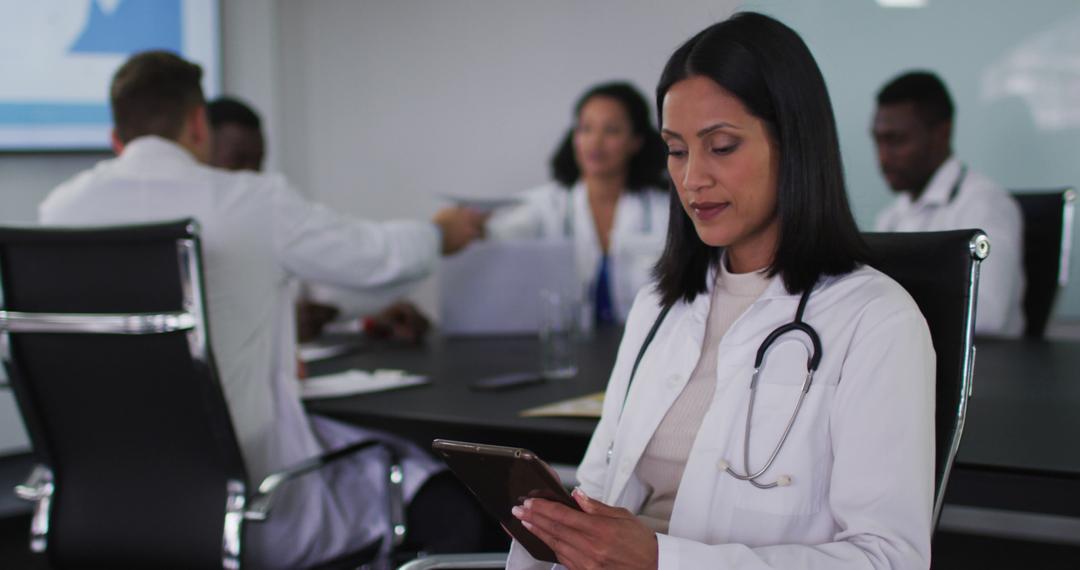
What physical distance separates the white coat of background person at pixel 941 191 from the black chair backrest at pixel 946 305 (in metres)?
1.55

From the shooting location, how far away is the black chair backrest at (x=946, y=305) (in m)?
1.19

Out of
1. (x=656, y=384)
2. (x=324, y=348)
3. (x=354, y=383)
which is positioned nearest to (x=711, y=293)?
(x=656, y=384)

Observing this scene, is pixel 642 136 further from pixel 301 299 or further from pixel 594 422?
pixel 594 422

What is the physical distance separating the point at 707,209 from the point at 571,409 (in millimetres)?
586

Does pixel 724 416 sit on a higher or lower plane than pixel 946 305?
lower

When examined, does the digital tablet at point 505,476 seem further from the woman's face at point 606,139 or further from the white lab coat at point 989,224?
the woman's face at point 606,139

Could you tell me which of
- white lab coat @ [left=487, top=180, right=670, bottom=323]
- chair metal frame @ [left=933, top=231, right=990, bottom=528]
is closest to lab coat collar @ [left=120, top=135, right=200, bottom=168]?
white lab coat @ [left=487, top=180, right=670, bottom=323]

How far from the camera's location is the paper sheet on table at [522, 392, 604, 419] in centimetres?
173

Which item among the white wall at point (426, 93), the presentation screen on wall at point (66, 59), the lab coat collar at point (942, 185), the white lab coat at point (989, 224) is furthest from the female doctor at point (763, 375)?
the white wall at point (426, 93)

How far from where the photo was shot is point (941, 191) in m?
3.09

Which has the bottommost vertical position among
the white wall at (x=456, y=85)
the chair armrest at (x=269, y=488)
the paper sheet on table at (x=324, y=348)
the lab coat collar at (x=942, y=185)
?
the chair armrest at (x=269, y=488)

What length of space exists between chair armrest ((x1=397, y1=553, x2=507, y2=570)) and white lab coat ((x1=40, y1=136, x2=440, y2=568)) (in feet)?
1.91

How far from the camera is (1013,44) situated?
3.63 metres

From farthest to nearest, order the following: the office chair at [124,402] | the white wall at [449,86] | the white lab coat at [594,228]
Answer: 1. the white wall at [449,86]
2. the white lab coat at [594,228]
3. the office chair at [124,402]
